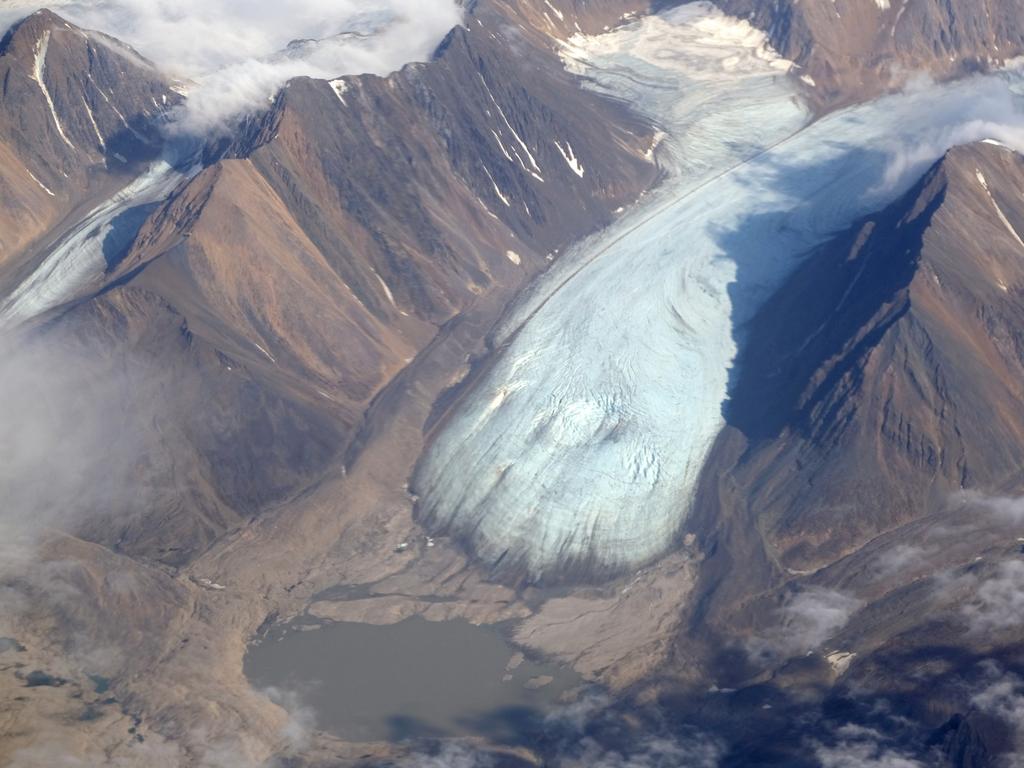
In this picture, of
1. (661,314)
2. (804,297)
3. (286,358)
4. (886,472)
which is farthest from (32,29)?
(886,472)

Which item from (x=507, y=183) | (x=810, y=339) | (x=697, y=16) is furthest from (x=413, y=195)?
(x=697, y=16)

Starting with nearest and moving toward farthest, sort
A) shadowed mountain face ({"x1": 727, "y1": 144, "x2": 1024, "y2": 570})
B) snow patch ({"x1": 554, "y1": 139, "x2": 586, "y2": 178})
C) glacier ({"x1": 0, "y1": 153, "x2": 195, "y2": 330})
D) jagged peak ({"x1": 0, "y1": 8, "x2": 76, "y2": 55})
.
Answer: shadowed mountain face ({"x1": 727, "y1": 144, "x2": 1024, "y2": 570}) → glacier ({"x1": 0, "y1": 153, "x2": 195, "y2": 330}) → snow patch ({"x1": 554, "y1": 139, "x2": 586, "y2": 178}) → jagged peak ({"x1": 0, "y1": 8, "x2": 76, "y2": 55})

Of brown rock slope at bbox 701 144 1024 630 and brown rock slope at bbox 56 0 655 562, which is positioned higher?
brown rock slope at bbox 56 0 655 562

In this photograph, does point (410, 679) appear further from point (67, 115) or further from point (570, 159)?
point (67, 115)

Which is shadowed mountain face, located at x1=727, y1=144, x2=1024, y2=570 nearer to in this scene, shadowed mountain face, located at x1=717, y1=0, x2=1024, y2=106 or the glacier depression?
the glacier depression

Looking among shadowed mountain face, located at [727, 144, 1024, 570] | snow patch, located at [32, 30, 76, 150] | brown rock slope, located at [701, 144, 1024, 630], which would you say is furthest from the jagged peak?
brown rock slope, located at [701, 144, 1024, 630]

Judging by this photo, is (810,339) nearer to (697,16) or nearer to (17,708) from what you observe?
(17,708)
